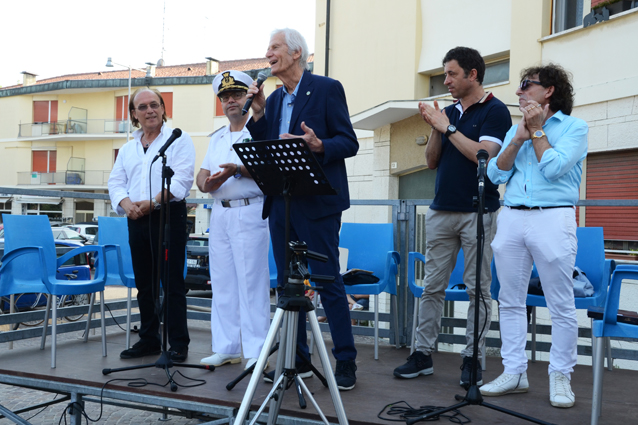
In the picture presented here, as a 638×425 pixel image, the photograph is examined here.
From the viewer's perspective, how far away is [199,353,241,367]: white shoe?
3.81 m

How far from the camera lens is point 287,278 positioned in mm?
2551

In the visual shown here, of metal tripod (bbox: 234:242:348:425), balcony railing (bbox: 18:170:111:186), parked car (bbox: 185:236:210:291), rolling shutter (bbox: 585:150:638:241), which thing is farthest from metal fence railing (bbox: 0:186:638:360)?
balcony railing (bbox: 18:170:111:186)

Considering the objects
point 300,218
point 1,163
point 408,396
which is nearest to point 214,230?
point 300,218

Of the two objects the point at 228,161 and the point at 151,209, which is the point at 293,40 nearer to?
the point at 228,161

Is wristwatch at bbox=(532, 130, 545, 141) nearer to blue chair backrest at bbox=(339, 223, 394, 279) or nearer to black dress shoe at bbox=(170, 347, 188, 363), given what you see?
blue chair backrest at bbox=(339, 223, 394, 279)

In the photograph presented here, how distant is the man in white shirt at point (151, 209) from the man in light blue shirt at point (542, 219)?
202 centimetres

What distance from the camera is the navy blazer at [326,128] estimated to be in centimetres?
332

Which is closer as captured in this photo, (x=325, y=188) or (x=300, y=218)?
(x=325, y=188)

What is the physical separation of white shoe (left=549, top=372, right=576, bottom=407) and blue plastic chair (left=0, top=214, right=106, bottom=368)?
2.85 meters

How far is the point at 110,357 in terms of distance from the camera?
4180 mm

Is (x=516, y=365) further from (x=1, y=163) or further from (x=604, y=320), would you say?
(x=1, y=163)

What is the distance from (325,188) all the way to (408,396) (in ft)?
4.06

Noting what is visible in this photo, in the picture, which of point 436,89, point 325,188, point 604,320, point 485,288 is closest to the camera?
point 604,320

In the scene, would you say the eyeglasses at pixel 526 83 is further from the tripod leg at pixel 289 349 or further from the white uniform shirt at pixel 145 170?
the white uniform shirt at pixel 145 170
